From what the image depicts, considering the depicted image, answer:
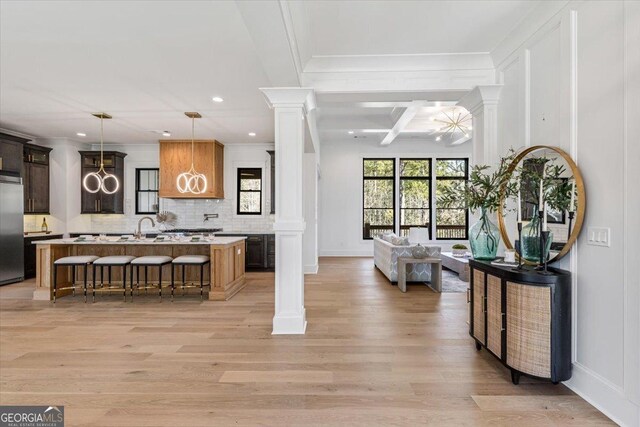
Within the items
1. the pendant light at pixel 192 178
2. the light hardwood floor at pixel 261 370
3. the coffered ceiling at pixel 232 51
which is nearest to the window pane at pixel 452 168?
the coffered ceiling at pixel 232 51

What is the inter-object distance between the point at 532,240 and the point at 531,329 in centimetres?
66

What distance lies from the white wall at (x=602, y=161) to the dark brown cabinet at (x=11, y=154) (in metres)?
8.08

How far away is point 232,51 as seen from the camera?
3.35 m

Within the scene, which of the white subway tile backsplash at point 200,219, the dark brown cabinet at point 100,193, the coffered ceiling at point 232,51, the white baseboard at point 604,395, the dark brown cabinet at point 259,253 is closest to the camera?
the white baseboard at point 604,395

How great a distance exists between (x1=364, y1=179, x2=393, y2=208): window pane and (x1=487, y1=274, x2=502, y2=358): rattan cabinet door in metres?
6.97

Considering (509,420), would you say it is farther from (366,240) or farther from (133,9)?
(366,240)

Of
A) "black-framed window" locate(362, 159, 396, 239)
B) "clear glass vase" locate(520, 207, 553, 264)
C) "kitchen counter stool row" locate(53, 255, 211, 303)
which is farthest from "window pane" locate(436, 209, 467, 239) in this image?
"clear glass vase" locate(520, 207, 553, 264)

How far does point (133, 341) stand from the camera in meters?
3.30

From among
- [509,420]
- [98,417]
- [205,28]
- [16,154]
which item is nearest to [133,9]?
[205,28]

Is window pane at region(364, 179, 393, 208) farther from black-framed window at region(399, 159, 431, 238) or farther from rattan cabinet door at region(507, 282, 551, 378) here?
rattan cabinet door at region(507, 282, 551, 378)

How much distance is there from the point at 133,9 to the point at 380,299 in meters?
4.33

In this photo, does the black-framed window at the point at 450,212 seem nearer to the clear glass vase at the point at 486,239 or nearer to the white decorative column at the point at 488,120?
the white decorative column at the point at 488,120

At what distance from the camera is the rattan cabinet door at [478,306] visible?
9.22 ft

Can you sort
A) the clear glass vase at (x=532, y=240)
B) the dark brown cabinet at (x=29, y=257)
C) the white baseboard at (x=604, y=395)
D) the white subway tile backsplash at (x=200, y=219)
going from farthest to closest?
the white subway tile backsplash at (x=200, y=219), the dark brown cabinet at (x=29, y=257), the clear glass vase at (x=532, y=240), the white baseboard at (x=604, y=395)
